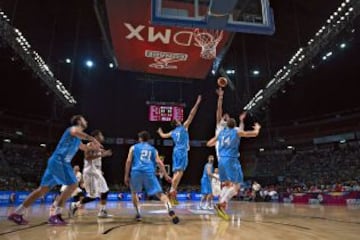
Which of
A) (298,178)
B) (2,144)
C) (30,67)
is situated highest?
(30,67)

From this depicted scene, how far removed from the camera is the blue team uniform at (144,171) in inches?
226

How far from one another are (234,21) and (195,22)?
0.86m

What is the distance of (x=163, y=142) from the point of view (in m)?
31.1

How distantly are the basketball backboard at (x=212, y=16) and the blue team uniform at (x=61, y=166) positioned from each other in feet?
10.5

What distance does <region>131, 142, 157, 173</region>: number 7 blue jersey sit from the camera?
19.0ft

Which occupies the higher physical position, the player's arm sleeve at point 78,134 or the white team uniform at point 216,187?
the player's arm sleeve at point 78,134

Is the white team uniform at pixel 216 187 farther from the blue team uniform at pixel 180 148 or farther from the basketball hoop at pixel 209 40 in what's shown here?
the basketball hoop at pixel 209 40

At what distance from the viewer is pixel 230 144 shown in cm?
643

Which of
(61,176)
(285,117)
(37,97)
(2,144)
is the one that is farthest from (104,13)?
(285,117)

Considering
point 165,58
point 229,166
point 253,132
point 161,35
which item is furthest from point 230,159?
point 165,58

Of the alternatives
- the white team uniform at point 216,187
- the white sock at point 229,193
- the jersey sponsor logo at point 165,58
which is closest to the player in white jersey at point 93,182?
the white sock at point 229,193

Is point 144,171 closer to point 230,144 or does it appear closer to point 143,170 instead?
point 143,170

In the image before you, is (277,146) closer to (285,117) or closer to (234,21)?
(285,117)

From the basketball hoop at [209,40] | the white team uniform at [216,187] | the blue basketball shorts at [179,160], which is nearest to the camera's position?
the blue basketball shorts at [179,160]
